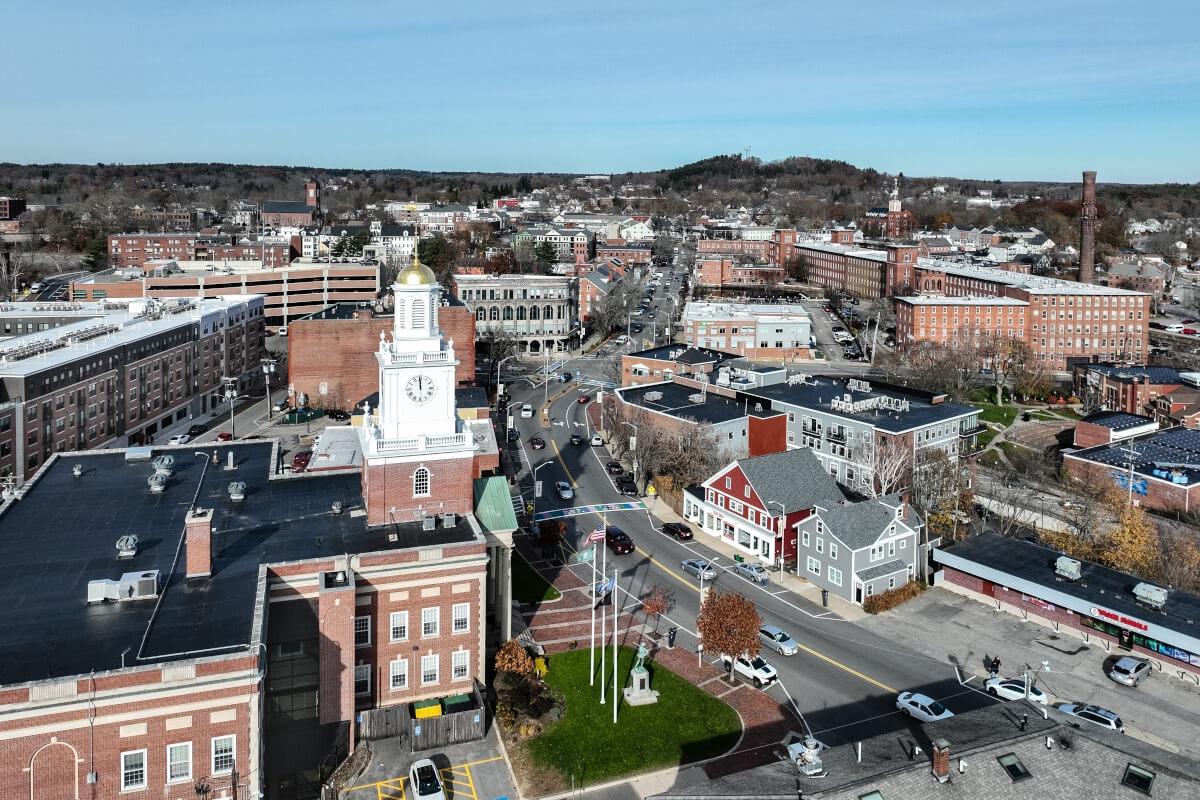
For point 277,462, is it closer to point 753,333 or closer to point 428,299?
point 428,299

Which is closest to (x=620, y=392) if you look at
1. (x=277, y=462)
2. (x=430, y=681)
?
(x=277, y=462)

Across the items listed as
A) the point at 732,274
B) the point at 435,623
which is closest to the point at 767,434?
the point at 435,623

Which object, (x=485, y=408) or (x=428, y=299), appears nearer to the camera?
(x=428, y=299)

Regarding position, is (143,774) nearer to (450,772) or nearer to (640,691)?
(450,772)

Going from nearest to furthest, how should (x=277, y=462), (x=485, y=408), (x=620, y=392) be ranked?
(x=277, y=462)
(x=485, y=408)
(x=620, y=392)

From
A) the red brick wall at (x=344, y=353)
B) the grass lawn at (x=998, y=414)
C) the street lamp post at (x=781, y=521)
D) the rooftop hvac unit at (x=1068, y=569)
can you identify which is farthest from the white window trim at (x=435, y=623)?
the grass lawn at (x=998, y=414)

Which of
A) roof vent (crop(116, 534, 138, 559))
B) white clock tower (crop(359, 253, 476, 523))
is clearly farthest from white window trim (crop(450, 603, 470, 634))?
roof vent (crop(116, 534, 138, 559))

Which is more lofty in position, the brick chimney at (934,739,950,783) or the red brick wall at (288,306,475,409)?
the red brick wall at (288,306,475,409)

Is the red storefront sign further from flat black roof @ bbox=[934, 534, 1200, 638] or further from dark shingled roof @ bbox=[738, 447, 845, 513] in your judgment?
dark shingled roof @ bbox=[738, 447, 845, 513]

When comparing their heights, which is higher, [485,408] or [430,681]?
[485,408]
